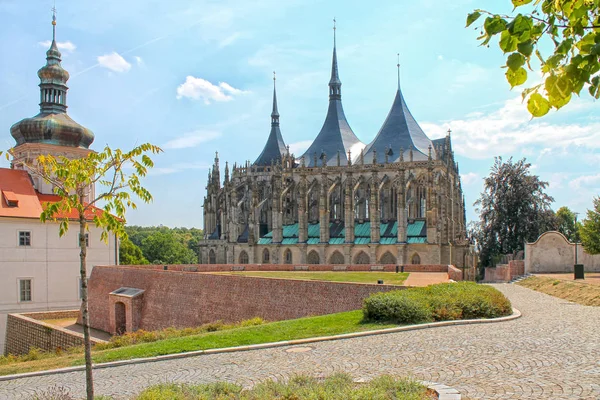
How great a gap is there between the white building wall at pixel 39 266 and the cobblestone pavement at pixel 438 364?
2464 centimetres

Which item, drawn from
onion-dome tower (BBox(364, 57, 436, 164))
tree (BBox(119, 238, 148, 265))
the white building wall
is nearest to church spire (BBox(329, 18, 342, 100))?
onion-dome tower (BBox(364, 57, 436, 164))

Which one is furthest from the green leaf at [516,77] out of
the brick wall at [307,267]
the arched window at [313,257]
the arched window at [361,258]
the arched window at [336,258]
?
the arched window at [313,257]

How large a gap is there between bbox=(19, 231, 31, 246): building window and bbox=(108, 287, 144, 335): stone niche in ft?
24.6

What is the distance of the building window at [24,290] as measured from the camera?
35.1 metres

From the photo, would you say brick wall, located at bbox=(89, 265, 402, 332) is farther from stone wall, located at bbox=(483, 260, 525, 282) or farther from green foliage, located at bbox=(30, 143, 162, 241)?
stone wall, located at bbox=(483, 260, 525, 282)

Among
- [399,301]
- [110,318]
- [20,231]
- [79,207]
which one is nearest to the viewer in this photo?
[79,207]

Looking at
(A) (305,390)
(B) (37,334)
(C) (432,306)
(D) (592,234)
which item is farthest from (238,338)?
(D) (592,234)

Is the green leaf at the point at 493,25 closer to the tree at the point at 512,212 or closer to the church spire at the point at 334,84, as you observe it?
the tree at the point at 512,212

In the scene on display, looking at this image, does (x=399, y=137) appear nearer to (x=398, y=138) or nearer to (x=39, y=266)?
(x=398, y=138)

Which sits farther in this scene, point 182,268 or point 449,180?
point 449,180

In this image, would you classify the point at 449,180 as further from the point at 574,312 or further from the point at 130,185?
the point at 130,185

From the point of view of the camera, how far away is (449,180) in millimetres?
53844

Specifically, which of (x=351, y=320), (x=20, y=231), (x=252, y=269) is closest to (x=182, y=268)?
(x=252, y=269)

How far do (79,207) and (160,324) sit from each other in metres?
20.2
